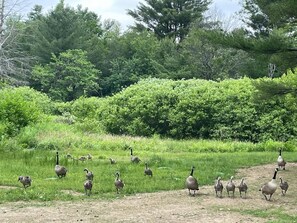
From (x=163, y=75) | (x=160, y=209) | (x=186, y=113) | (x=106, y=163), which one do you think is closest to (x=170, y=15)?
(x=163, y=75)

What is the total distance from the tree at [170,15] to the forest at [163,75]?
113mm

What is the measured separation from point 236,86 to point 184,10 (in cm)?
2765

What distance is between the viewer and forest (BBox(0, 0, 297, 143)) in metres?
16.3

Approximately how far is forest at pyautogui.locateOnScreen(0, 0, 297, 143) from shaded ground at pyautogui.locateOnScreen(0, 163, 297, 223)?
18.8 feet

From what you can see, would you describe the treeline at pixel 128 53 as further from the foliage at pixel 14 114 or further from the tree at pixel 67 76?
the foliage at pixel 14 114

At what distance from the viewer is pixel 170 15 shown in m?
50.9

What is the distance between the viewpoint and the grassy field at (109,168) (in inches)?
428

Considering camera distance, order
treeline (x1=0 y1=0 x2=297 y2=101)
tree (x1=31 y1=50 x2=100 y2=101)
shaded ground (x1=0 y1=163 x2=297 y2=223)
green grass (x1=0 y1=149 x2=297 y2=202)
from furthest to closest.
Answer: tree (x1=31 y1=50 x2=100 y2=101) → treeline (x1=0 y1=0 x2=297 y2=101) → green grass (x1=0 y1=149 x2=297 y2=202) → shaded ground (x1=0 y1=163 x2=297 y2=223)

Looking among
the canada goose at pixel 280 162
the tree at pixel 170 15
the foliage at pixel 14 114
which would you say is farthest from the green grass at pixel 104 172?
the tree at pixel 170 15

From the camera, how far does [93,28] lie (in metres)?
64.2

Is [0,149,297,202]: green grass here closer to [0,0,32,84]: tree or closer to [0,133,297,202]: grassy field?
[0,133,297,202]: grassy field

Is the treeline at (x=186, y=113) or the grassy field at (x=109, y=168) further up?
the treeline at (x=186, y=113)

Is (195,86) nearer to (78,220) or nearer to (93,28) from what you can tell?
(78,220)

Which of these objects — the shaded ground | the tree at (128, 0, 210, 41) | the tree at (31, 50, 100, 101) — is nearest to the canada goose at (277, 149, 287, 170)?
the shaded ground
